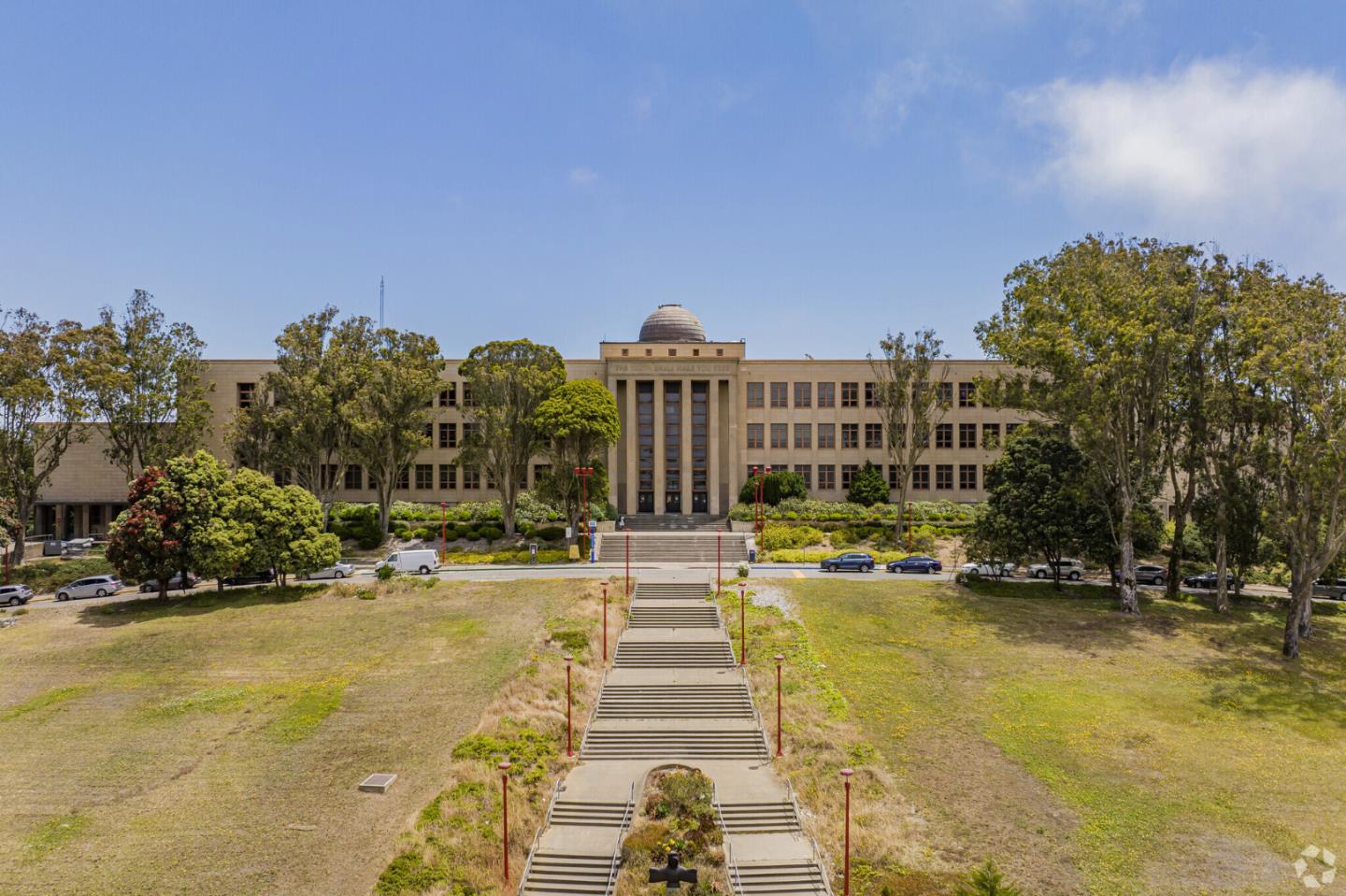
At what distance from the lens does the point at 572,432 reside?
5400cm

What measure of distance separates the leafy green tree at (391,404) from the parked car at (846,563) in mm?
30478

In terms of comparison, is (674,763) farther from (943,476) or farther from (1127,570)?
(943,476)

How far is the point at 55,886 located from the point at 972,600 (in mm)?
38976

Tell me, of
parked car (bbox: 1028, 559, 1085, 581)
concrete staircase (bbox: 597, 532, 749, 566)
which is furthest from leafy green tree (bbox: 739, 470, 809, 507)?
parked car (bbox: 1028, 559, 1085, 581)

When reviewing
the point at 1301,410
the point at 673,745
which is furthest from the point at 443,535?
the point at 1301,410

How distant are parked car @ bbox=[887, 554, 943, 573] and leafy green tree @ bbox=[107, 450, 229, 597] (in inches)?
1581

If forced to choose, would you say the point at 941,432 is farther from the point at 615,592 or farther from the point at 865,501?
the point at 615,592

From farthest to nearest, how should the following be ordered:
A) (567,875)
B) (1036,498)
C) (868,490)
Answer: (868,490) → (1036,498) → (567,875)

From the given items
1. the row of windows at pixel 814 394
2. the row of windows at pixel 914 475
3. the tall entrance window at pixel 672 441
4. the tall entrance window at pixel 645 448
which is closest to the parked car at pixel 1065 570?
the row of windows at pixel 914 475

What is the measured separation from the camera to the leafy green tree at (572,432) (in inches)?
2130

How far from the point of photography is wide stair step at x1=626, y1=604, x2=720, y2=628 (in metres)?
37.1

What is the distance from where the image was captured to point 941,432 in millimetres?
66938

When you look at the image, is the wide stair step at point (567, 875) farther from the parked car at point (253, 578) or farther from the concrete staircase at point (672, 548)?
the parked car at point (253, 578)

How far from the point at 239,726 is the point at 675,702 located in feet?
52.5
